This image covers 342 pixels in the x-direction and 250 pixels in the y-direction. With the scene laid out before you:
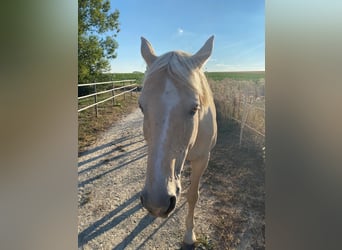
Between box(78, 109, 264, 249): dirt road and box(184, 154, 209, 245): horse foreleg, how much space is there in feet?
0.07

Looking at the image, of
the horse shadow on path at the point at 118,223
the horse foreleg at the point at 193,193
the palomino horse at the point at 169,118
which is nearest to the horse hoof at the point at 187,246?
the horse foreleg at the point at 193,193

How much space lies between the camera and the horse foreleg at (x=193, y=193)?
0.97 metres

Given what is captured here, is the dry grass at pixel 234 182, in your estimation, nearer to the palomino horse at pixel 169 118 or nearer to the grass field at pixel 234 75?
the grass field at pixel 234 75

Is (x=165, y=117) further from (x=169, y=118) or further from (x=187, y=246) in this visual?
(x=187, y=246)

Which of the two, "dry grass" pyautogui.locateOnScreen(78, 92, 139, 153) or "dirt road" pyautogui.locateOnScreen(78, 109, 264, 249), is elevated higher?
"dry grass" pyautogui.locateOnScreen(78, 92, 139, 153)

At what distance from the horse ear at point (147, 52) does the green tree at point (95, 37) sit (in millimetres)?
135

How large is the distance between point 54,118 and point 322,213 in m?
1.02

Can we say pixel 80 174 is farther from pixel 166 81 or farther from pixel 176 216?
pixel 166 81

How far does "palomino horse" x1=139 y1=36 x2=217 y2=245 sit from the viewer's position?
74cm

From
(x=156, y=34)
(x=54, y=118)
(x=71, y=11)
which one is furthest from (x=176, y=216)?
(x=71, y=11)

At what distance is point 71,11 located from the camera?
97 centimetres

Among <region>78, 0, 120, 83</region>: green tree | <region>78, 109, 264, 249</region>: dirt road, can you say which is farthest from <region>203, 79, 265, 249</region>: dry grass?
<region>78, 0, 120, 83</region>: green tree

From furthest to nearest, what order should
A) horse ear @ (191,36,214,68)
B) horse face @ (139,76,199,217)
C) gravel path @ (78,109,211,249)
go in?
gravel path @ (78,109,211,249)
horse ear @ (191,36,214,68)
horse face @ (139,76,199,217)

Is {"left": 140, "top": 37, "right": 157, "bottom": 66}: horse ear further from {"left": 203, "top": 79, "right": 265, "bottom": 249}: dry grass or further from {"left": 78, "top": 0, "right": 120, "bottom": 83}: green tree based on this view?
{"left": 203, "top": 79, "right": 265, "bottom": 249}: dry grass
